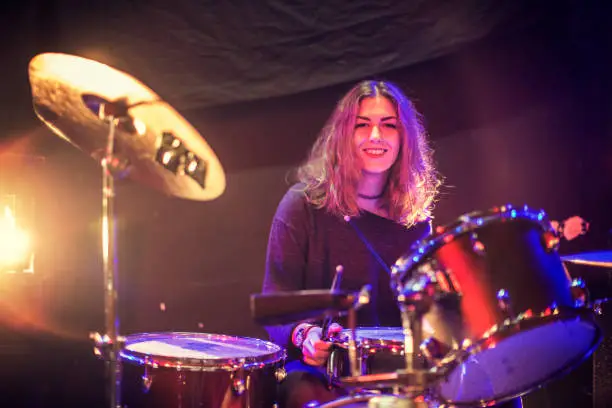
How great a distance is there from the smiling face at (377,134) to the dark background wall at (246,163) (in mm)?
377

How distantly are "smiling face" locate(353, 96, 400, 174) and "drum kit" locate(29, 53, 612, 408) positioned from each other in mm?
663

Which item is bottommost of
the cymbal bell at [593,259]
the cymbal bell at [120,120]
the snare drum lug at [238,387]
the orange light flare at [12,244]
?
the snare drum lug at [238,387]

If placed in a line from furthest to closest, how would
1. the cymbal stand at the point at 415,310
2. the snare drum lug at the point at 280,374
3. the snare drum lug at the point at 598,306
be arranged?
Answer: the snare drum lug at the point at 280,374 < the snare drum lug at the point at 598,306 < the cymbal stand at the point at 415,310

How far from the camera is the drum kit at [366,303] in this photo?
148 centimetres

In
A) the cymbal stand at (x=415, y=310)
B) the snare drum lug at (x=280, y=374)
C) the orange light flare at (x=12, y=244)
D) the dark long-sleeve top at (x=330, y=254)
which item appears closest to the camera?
the cymbal stand at (x=415, y=310)

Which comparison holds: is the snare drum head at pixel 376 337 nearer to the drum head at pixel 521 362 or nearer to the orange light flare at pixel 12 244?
the drum head at pixel 521 362

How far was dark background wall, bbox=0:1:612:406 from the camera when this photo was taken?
8.60ft

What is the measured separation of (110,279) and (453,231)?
0.90 meters

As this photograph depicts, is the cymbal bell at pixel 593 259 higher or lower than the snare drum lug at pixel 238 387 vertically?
higher

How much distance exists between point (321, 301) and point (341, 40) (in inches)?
62.9

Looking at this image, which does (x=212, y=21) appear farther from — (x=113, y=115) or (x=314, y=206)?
(x=113, y=115)

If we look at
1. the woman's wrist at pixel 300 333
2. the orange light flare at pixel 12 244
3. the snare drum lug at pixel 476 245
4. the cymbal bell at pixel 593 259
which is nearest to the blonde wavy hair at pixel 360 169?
the woman's wrist at pixel 300 333

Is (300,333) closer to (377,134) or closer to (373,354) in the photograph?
(373,354)

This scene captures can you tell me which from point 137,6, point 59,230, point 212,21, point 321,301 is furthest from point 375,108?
point 59,230
